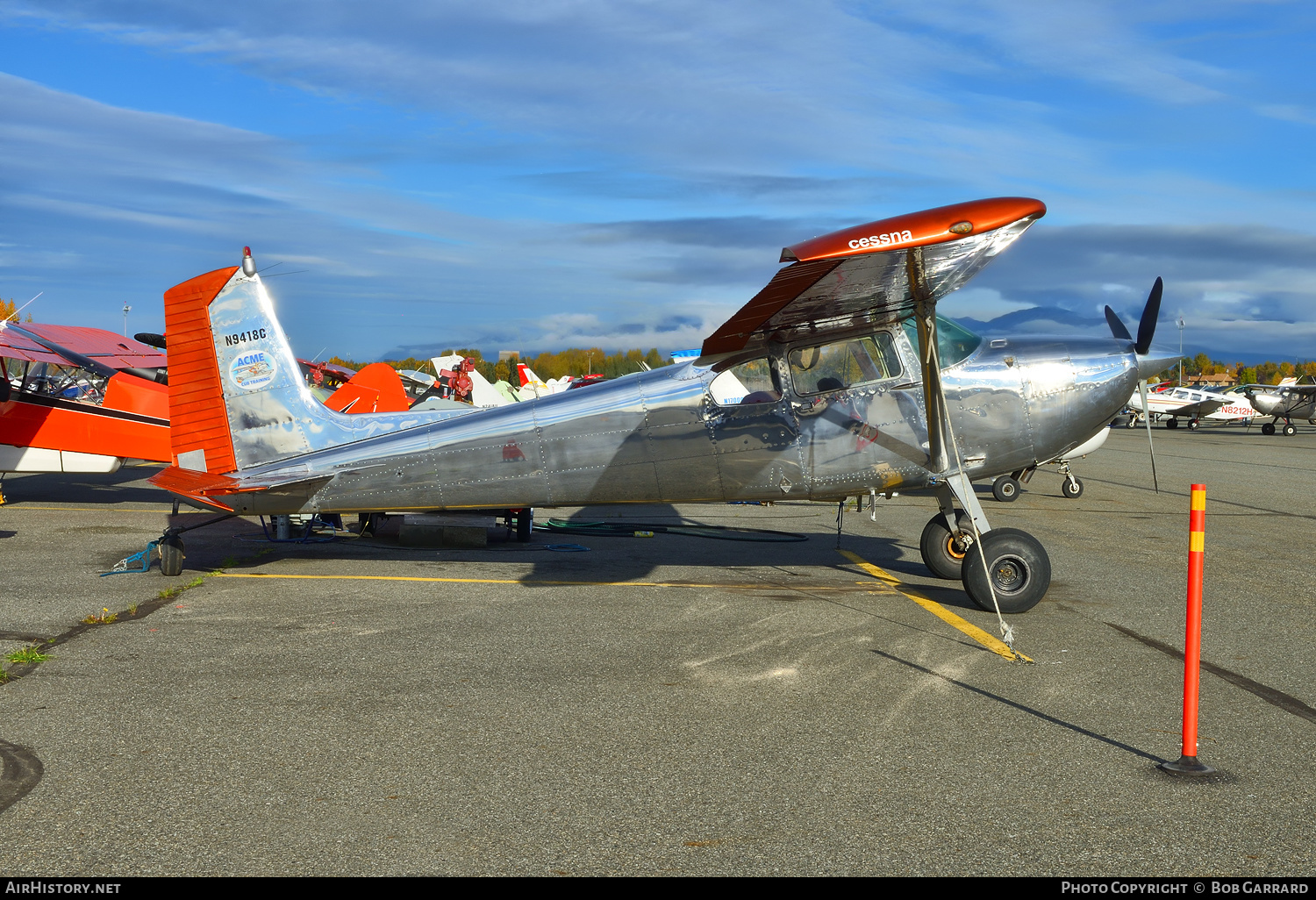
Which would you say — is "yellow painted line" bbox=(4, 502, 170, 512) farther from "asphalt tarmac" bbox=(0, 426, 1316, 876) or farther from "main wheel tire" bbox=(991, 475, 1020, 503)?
"main wheel tire" bbox=(991, 475, 1020, 503)

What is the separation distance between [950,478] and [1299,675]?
278 centimetres

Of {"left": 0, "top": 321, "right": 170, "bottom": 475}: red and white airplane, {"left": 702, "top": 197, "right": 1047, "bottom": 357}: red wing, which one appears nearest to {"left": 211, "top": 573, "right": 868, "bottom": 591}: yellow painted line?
{"left": 702, "top": 197, "right": 1047, "bottom": 357}: red wing

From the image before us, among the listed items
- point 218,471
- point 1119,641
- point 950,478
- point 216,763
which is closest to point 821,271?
point 950,478

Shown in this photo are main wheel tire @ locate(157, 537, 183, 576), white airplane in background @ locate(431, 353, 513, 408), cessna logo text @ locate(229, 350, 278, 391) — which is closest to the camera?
cessna logo text @ locate(229, 350, 278, 391)

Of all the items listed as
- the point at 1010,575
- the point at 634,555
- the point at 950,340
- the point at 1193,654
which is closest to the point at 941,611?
the point at 1010,575

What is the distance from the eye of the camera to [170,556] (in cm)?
865

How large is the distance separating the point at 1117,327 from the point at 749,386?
11.9ft

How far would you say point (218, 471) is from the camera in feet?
27.9

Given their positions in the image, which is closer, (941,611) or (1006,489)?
(941,611)

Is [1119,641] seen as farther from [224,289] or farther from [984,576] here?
[224,289]

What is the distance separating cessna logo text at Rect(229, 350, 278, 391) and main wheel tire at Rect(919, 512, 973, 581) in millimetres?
6292

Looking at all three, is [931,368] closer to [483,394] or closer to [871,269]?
[871,269]

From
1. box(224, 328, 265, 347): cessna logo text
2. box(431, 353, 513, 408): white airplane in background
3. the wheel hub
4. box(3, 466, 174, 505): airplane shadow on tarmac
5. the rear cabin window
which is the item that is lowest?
the wheel hub

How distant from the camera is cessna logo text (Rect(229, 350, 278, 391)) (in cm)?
849
